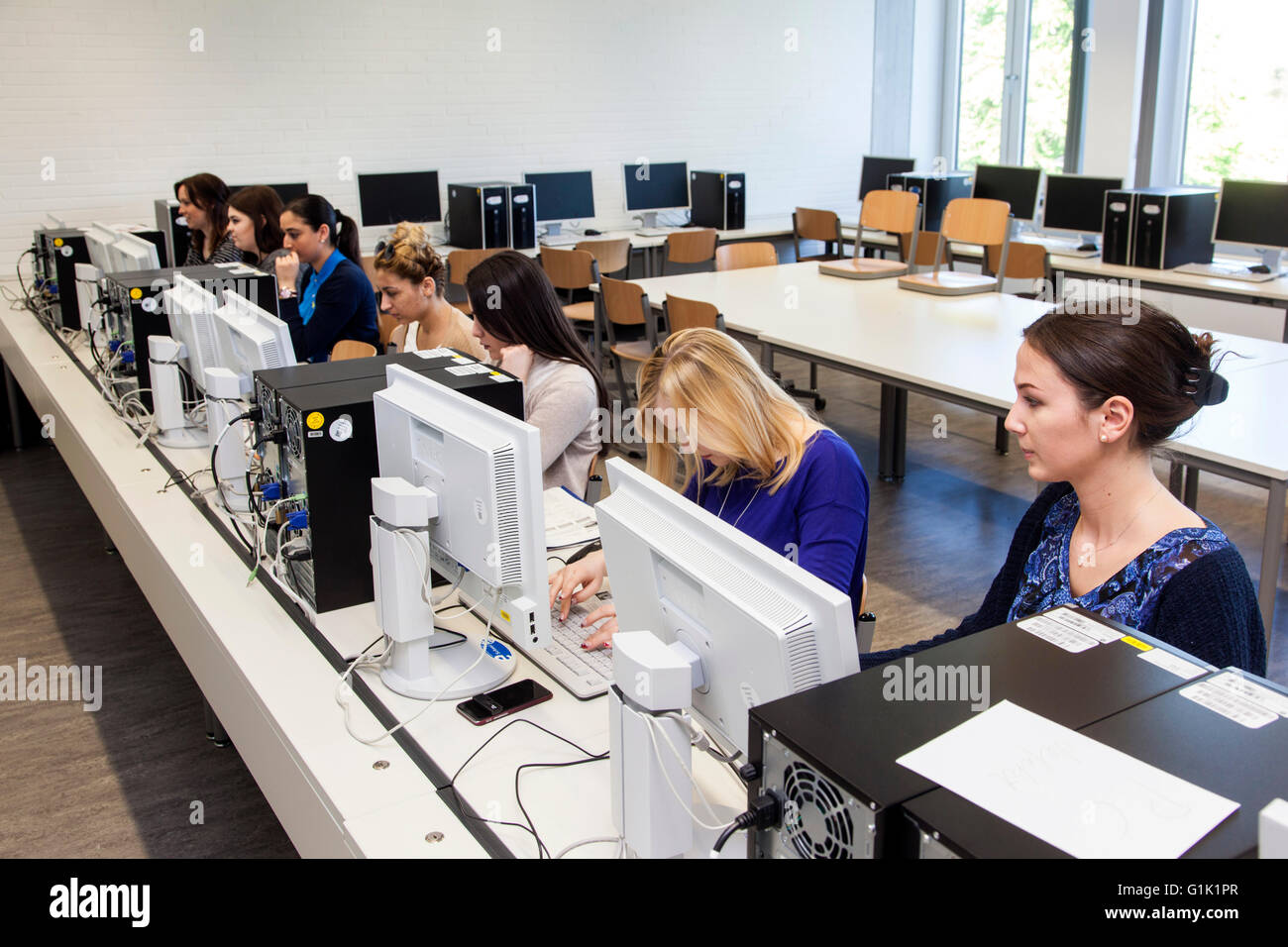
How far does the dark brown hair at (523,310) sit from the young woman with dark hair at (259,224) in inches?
71.8

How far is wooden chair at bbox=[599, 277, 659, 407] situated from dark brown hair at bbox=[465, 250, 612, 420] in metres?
2.05

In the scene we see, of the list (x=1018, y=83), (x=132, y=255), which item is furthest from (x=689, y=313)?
(x=1018, y=83)

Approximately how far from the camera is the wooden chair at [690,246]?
6.33 m

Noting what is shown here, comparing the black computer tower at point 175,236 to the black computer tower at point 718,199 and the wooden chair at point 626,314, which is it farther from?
the black computer tower at point 718,199

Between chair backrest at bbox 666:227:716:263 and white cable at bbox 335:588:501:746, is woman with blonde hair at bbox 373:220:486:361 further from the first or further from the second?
chair backrest at bbox 666:227:716:263

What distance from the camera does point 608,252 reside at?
6.19m

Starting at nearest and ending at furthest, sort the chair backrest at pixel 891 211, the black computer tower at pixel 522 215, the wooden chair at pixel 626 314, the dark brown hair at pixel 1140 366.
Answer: the dark brown hair at pixel 1140 366
the wooden chair at pixel 626 314
the chair backrest at pixel 891 211
the black computer tower at pixel 522 215

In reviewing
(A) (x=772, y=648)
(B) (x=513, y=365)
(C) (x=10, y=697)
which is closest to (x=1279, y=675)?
(B) (x=513, y=365)

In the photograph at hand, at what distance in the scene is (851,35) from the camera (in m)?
8.12

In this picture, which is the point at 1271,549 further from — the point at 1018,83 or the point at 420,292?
the point at 1018,83

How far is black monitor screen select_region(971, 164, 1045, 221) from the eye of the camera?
651cm

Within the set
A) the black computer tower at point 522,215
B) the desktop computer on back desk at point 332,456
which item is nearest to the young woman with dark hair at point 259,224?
the black computer tower at point 522,215

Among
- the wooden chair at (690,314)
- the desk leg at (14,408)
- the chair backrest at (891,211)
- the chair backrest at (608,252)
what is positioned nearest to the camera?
the wooden chair at (690,314)

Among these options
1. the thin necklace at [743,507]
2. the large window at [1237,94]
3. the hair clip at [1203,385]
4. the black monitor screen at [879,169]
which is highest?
the large window at [1237,94]
